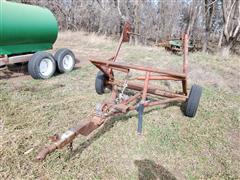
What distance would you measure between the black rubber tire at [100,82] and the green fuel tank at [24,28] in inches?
84.8

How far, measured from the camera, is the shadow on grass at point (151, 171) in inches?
108

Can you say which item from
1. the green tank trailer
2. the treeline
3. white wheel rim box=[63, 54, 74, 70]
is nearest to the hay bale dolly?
the green tank trailer

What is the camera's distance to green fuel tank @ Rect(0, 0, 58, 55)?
5098 mm

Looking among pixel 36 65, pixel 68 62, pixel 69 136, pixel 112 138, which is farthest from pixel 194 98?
Result: pixel 68 62

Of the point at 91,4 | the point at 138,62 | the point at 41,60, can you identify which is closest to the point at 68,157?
the point at 41,60

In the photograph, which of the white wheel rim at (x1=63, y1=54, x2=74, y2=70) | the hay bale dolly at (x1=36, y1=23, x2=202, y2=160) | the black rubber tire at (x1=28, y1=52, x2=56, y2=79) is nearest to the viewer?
the hay bale dolly at (x1=36, y1=23, x2=202, y2=160)

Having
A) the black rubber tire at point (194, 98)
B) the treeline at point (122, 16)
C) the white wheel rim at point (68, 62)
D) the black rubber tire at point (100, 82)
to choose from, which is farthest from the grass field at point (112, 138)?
the treeline at point (122, 16)

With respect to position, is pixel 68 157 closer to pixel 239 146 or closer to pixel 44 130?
pixel 44 130

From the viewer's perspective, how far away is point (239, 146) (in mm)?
3547

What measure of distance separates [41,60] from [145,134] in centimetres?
315

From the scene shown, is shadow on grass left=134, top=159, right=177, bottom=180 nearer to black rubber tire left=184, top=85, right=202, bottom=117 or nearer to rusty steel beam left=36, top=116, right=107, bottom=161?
rusty steel beam left=36, top=116, right=107, bottom=161

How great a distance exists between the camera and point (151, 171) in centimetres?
284

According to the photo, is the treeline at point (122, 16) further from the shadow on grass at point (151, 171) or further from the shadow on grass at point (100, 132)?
the shadow on grass at point (151, 171)

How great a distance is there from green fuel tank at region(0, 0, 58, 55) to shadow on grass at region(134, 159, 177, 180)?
387cm
